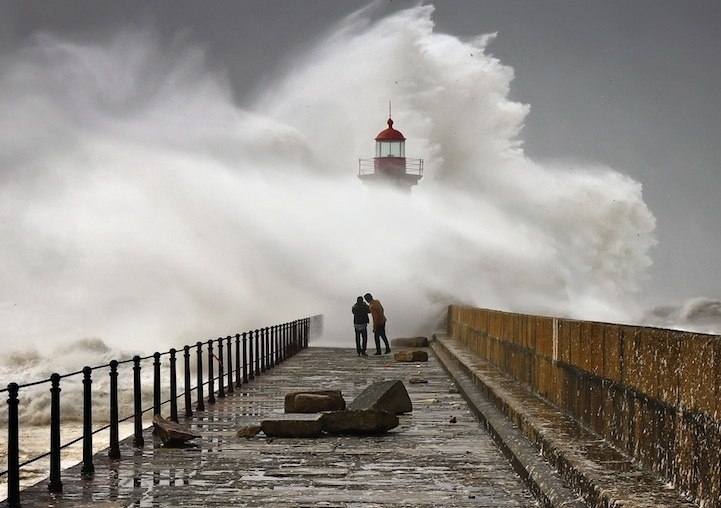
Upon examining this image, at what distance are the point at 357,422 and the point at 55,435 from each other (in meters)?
4.38

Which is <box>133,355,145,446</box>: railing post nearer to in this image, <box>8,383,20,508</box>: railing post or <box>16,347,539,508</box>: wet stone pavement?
<box>16,347,539,508</box>: wet stone pavement

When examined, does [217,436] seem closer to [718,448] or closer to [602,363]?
[602,363]

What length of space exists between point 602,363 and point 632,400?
1114 mm

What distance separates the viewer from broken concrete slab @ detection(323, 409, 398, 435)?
1256 centimetres

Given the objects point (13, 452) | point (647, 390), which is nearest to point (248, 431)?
point (13, 452)

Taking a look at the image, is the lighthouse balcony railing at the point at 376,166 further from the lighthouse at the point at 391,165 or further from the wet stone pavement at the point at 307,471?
the wet stone pavement at the point at 307,471

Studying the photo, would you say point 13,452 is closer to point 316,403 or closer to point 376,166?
point 316,403

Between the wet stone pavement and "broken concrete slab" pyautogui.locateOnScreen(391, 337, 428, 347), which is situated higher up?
"broken concrete slab" pyautogui.locateOnScreen(391, 337, 428, 347)

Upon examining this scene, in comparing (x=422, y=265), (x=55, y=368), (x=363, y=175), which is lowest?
(x=55, y=368)

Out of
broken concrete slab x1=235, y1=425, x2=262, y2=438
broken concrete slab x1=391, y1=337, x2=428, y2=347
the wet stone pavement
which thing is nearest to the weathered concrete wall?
the wet stone pavement

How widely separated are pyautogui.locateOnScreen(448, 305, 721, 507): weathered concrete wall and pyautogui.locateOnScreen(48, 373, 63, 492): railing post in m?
3.82

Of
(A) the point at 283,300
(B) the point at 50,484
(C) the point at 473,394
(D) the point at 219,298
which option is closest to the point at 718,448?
(B) the point at 50,484

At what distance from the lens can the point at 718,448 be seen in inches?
236

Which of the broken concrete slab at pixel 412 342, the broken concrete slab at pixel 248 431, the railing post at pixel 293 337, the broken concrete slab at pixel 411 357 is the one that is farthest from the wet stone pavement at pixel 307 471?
the broken concrete slab at pixel 412 342
